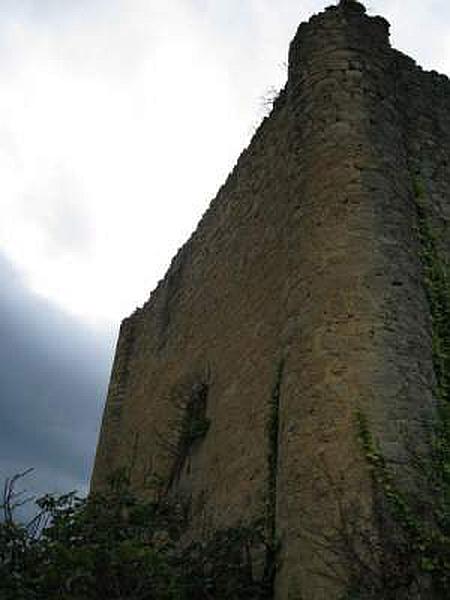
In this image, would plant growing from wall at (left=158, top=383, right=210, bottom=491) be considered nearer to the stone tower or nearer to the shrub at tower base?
the stone tower

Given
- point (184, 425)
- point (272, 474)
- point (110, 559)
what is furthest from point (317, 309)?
point (184, 425)

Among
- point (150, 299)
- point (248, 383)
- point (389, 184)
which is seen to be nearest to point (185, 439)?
point (248, 383)

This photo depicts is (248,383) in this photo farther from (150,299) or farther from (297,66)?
(150,299)

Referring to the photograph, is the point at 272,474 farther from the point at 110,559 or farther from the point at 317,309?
the point at 110,559

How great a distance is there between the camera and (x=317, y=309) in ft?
19.1

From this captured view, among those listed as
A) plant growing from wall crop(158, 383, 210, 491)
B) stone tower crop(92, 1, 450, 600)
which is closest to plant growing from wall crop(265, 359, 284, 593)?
stone tower crop(92, 1, 450, 600)

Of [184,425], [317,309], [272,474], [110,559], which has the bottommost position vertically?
[110,559]

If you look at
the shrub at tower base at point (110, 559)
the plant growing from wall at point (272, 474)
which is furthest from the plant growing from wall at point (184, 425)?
the shrub at tower base at point (110, 559)

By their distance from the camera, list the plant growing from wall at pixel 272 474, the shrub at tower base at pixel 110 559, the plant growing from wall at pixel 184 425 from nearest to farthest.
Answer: the shrub at tower base at pixel 110 559 → the plant growing from wall at pixel 272 474 → the plant growing from wall at pixel 184 425

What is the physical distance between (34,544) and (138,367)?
8.27 meters

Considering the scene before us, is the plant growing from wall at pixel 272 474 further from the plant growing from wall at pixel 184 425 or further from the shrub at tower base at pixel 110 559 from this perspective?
the plant growing from wall at pixel 184 425

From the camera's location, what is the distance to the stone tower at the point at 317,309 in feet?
16.6

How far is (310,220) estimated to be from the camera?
6344 mm

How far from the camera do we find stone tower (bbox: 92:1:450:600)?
5.07 m
